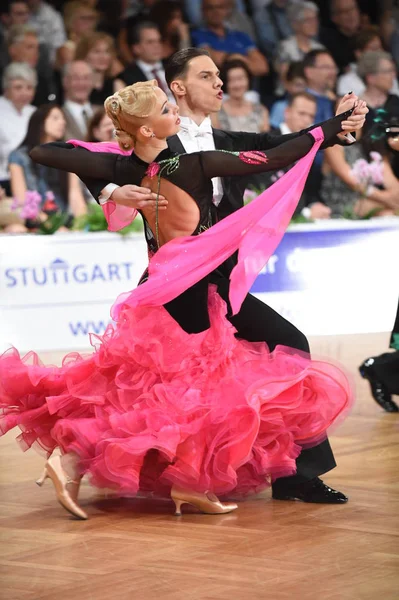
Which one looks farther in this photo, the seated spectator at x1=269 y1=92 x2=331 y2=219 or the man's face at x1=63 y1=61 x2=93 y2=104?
the man's face at x1=63 y1=61 x2=93 y2=104

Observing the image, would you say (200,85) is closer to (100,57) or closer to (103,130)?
(103,130)

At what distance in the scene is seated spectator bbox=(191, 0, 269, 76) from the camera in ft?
33.2

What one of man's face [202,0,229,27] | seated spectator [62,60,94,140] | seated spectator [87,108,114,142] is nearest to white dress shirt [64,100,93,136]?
seated spectator [62,60,94,140]

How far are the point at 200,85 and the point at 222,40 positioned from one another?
20.3 ft

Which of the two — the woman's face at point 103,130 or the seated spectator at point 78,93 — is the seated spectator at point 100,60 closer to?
the seated spectator at point 78,93

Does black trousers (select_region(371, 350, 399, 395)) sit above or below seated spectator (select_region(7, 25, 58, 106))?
below

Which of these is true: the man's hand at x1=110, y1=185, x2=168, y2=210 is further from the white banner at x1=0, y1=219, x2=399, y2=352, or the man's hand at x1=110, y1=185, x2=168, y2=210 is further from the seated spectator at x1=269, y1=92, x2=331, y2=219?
the seated spectator at x1=269, y1=92, x2=331, y2=219

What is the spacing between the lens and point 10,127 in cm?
897

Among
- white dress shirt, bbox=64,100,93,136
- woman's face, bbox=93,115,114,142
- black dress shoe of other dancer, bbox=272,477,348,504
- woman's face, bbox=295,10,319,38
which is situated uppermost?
woman's face, bbox=295,10,319,38

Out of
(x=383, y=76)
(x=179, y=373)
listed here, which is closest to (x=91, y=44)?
(x=383, y=76)

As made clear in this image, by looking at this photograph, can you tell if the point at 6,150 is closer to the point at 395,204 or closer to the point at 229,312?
the point at 395,204

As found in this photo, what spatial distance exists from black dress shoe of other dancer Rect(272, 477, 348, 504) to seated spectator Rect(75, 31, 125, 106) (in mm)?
5887

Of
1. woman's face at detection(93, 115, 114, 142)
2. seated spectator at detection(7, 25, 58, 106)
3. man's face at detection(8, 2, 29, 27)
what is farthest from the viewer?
man's face at detection(8, 2, 29, 27)

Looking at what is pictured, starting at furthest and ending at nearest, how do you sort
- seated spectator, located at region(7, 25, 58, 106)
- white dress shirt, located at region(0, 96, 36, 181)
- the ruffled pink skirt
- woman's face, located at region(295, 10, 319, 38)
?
woman's face, located at region(295, 10, 319, 38), seated spectator, located at region(7, 25, 58, 106), white dress shirt, located at region(0, 96, 36, 181), the ruffled pink skirt
